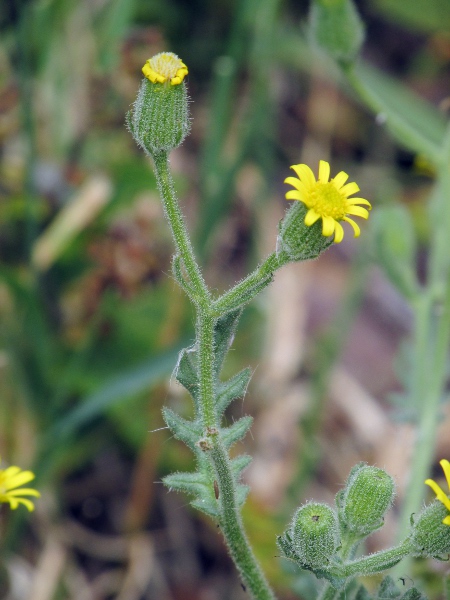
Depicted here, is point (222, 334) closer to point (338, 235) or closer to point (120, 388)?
point (338, 235)

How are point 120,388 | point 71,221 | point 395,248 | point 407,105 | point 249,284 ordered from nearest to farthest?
point 249,284
point 120,388
point 395,248
point 71,221
point 407,105

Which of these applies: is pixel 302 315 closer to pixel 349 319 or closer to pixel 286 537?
pixel 349 319

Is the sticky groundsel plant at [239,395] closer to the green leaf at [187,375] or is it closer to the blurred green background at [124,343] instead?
the green leaf at [187,375]

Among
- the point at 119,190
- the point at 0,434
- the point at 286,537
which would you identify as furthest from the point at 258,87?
the point at 286,537

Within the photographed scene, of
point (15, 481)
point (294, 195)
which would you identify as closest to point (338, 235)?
point (294, 195)

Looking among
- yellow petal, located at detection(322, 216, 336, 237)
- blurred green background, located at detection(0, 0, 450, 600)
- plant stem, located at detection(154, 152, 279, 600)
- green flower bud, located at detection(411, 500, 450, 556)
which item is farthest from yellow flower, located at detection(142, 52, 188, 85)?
blurred green background, located at detection(0, 0, 450, 600)

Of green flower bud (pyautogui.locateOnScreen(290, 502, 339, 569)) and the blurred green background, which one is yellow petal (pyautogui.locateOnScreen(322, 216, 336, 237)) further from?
the blurred green background
